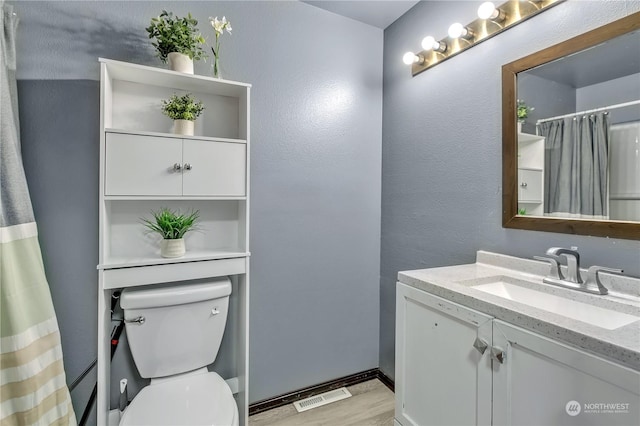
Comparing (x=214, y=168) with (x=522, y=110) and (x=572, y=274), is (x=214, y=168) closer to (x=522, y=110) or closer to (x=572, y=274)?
(x=522, y=110)

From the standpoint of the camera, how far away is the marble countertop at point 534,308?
713 millimetres

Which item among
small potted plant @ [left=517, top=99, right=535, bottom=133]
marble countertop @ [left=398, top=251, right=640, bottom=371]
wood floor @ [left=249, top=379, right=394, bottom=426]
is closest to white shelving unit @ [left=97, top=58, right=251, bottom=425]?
wood floor @ [left=249, top=379, right=394, bottom=426]

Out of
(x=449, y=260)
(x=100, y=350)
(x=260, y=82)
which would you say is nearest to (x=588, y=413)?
(x=449, y=260)

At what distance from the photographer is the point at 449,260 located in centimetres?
166

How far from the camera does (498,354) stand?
0.92 meters

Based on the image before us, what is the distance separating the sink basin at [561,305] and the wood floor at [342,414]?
1015 mm

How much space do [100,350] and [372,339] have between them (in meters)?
1.55

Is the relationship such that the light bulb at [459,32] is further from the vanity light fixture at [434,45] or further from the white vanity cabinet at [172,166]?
the white vanity cabinet at [172,166]

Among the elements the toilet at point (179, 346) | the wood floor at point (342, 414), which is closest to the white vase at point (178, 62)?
the toilet at point (179, 346)

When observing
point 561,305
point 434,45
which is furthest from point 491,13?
point 561,305

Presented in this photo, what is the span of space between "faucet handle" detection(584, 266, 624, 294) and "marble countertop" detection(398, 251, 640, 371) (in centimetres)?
3

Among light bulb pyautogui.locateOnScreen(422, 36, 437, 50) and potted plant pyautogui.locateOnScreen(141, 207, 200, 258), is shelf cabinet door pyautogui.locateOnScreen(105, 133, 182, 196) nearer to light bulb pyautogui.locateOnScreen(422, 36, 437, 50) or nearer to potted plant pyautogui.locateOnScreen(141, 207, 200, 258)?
potted plant pyautogui.locateOnScreen(141, 207, 200, 258)

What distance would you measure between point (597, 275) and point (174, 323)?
1660 millimetres

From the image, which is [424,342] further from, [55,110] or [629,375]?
[55,110]
